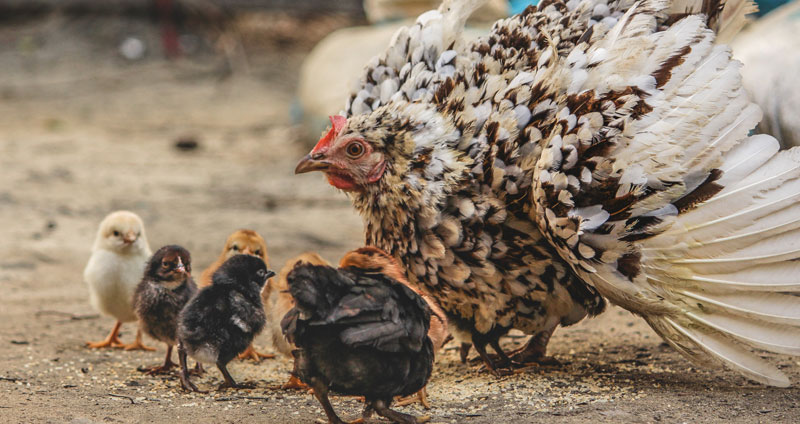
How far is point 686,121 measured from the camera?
8.94 feet

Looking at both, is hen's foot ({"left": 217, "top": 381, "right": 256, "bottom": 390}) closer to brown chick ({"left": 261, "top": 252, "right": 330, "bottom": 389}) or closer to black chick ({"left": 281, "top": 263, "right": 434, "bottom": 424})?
brown chick ({"left": 261, "top": 252, "right": 330, "bottom": 389})

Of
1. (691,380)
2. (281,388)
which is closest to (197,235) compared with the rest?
(281,388)

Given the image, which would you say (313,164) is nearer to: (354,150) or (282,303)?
(354,150)

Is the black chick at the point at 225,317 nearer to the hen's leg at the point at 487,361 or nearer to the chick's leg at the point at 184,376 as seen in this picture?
the chick's leg at the point at 184,376

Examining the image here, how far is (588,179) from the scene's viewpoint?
8.85 ft

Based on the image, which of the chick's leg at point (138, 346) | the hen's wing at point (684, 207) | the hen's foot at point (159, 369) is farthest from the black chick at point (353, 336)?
the chick's leg at point (138, 346)

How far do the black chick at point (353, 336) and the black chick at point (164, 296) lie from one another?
3.23 ft

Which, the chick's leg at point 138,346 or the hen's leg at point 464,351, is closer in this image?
the hen's leg at point 464,351

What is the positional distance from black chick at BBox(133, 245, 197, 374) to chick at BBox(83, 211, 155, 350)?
34 centimetres

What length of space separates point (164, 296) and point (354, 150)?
99cm

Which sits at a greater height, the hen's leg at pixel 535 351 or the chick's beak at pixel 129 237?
the chick's beak at pixel 129 237

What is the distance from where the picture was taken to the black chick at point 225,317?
9.60 ft

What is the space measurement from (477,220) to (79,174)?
18.2 feet

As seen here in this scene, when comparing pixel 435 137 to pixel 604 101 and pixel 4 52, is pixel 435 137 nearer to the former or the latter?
pixel 604 101
